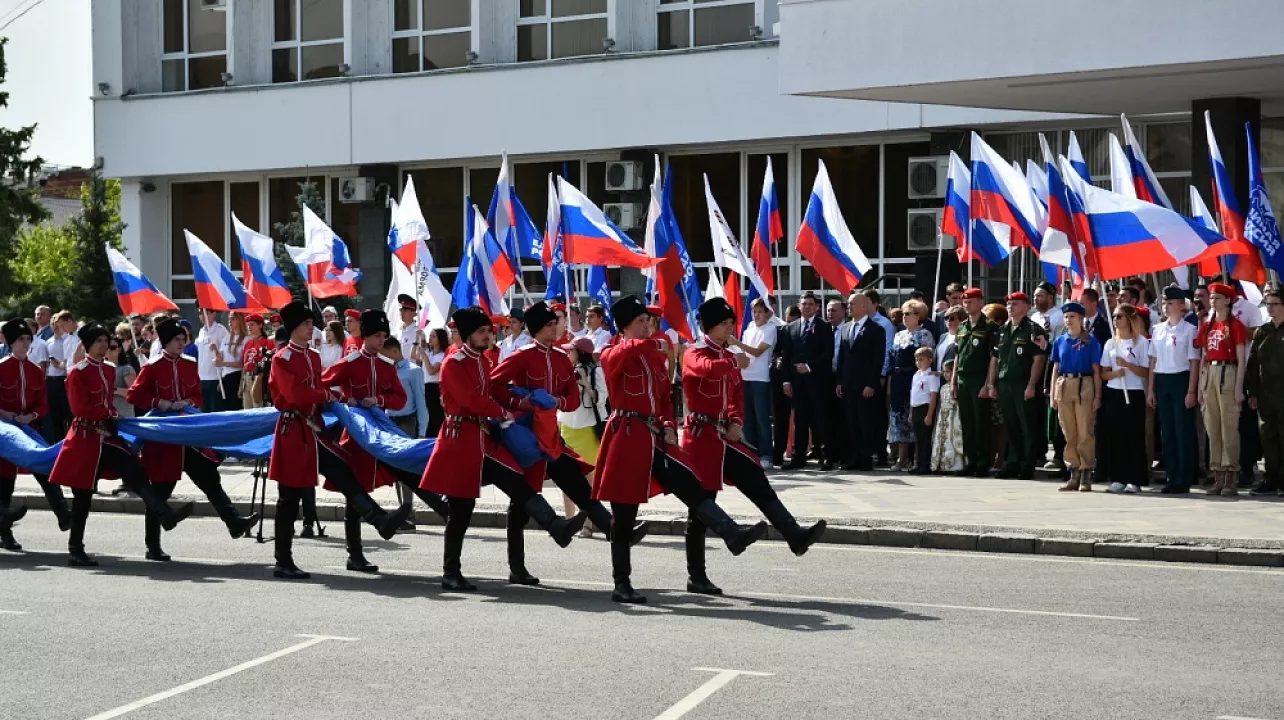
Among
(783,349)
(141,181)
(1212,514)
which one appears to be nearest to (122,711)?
(1212,514)

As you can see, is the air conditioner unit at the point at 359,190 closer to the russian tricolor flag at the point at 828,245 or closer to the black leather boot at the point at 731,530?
the russian tricolor flag at the point at 828,245

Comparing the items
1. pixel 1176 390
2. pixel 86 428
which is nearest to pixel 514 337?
pixel 86 428

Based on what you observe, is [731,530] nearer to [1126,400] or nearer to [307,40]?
[1126,400]

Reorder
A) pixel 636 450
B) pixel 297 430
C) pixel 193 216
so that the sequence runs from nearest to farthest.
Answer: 1. pixel 636 450
2. pixel 297 430
3. pixel 193 216

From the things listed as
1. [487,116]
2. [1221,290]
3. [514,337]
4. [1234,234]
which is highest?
[487,116]

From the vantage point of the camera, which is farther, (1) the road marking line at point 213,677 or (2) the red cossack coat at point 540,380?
(2) the red cossack coat at point 540,380

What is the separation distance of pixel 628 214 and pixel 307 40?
805cm

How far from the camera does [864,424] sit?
61.5ft

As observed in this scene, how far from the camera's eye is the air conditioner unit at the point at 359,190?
107ft

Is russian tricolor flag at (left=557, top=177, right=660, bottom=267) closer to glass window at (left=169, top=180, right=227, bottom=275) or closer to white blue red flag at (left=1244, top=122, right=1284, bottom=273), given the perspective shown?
white blue red flag at (left=1244, top=122, right=1284, bottom=273)

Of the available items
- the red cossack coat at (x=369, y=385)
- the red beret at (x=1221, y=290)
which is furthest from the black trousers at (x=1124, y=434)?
the red cossack coat at (x=369, y=385)

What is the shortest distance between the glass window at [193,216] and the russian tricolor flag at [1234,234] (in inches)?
894

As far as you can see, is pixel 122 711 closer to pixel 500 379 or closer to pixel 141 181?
pixel 500 379

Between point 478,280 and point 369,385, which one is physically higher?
point 478,280
